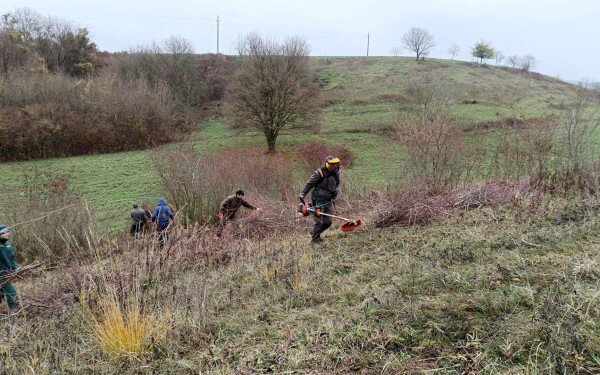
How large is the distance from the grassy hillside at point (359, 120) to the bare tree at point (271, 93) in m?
2.55

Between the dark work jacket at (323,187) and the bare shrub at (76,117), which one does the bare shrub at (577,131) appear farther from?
the bare shrub at (76,117)

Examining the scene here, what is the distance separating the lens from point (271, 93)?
91.5 feet

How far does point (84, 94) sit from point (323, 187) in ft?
106

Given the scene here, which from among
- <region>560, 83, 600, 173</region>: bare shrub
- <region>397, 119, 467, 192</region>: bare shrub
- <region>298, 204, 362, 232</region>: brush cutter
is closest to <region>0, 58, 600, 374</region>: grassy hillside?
<region>298, 204, 362, 232</region>: brush cutter

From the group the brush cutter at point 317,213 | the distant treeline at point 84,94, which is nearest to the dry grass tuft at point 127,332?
the brush cutter at point 317,213

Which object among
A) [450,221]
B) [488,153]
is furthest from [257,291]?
[488,153]

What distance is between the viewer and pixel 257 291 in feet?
14.8

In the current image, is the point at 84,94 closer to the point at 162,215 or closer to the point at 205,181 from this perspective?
the point at 205,181

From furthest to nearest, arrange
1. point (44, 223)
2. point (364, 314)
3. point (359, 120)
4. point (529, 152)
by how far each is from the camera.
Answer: point (359, 120) → point (529, 152) → point (44, 223) → point (364, 314)

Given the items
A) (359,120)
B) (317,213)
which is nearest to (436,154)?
(317,213)

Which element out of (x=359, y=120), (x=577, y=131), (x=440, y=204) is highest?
(x=577, y=131)

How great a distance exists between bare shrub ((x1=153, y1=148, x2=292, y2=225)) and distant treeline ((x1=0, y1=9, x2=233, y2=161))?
60.6ft

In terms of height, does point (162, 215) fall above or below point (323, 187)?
below

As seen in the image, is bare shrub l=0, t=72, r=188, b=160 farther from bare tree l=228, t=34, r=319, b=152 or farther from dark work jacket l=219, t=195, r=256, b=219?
dark work jacket l=219, t=195, r=256, b=219
